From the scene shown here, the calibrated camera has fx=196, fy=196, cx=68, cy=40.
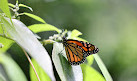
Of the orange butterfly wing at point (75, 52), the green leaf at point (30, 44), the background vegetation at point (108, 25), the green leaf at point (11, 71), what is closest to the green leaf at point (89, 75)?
the orange butterfly wing at point (75, 52)

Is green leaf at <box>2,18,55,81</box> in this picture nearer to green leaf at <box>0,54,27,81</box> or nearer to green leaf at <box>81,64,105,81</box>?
green leaf at <box>0,54,27,81</box>

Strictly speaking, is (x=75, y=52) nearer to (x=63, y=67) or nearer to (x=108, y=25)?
(x=63, y=67)

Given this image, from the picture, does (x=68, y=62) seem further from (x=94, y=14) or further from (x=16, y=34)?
(x=94, y=14)

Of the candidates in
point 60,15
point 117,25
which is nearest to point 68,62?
point 60,15

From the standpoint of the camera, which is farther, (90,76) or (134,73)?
(134,73)

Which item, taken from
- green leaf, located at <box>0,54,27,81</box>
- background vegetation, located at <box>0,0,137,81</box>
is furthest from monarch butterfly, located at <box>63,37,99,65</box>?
background vegetation, located at <box>0,0,137,81</box>

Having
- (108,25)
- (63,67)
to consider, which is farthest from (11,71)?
(108,25)
